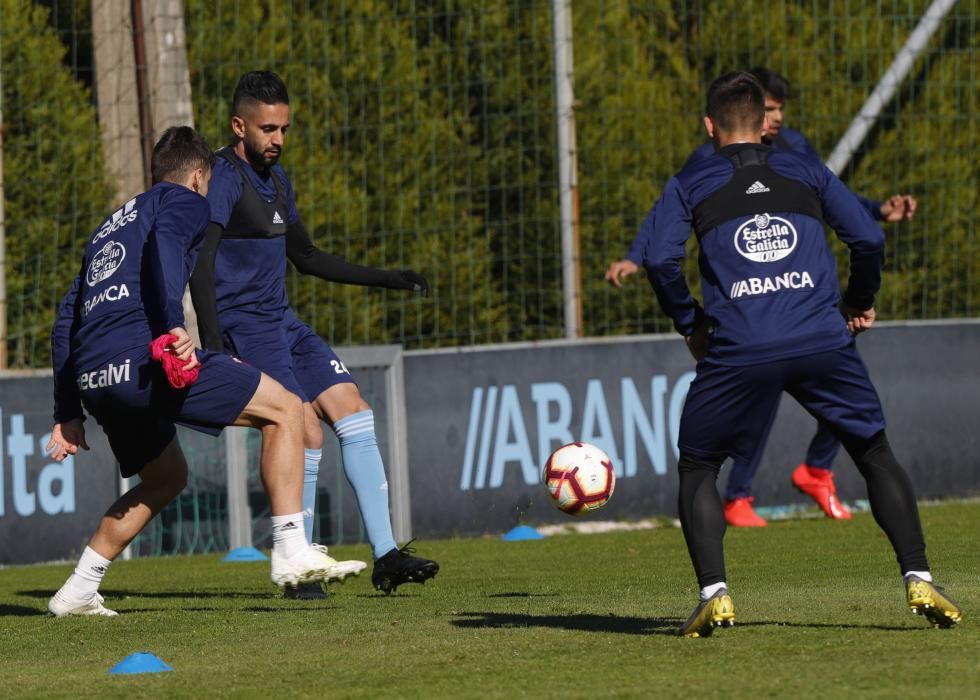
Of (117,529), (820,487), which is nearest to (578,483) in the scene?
(117,529)

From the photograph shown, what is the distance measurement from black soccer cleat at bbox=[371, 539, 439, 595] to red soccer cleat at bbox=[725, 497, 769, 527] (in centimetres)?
378

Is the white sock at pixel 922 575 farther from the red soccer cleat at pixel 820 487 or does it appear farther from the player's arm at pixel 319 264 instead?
the red soccer cleat at pixel 820 487

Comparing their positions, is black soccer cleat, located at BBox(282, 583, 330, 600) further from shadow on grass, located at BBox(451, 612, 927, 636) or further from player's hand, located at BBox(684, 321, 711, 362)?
player's hand, located at BBox(684, 321, 711, 362)

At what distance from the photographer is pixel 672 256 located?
19.2 ft

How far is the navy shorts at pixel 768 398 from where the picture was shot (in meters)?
5.77

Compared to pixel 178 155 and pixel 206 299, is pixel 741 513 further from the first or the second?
pixel 178 155

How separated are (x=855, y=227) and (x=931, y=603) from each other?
122 centimetres

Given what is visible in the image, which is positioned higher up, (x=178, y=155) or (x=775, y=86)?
(x=775, y=86)

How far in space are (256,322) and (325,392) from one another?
429mm

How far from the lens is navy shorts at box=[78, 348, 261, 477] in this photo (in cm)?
675

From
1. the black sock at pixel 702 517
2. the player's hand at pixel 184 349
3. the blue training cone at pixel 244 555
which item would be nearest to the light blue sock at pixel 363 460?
the player's hand at pixel 184 349

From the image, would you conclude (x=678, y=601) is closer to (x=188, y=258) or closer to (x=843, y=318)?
(x=843, y=318)

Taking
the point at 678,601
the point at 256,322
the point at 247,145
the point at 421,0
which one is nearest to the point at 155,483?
the point at 256,322

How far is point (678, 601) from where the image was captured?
7043mm
